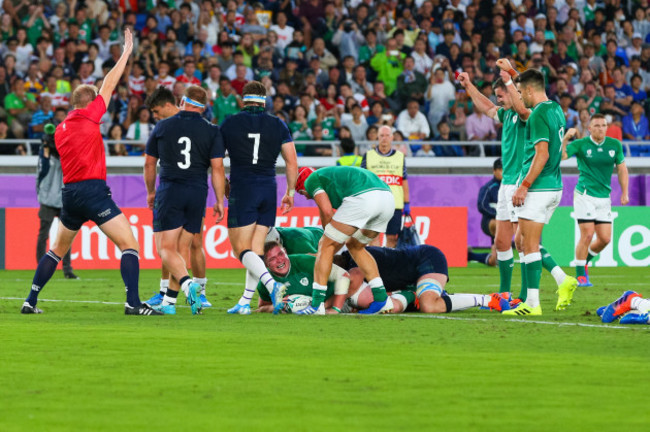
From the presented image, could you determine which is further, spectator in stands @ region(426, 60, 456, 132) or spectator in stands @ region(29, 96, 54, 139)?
spectator in stands @ region(426, 60, 456, 132)

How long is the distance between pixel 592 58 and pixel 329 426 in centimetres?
2557

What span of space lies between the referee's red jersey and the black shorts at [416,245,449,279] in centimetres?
326

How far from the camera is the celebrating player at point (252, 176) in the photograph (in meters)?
11.5

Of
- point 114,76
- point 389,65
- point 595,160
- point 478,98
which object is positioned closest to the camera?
point 114,76

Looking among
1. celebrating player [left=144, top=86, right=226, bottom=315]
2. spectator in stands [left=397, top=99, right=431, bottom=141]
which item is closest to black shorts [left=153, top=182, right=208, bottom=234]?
celebrating player [left=144, top=86, right=226, bottom=315]

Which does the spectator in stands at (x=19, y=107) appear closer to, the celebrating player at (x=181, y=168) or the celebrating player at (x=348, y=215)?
the celebrating player at (x=181, y=168)

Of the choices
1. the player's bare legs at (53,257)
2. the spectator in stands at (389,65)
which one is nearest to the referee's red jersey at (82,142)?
the player's bare legs at (53,257)

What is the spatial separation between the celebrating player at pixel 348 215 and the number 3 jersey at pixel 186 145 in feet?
3.39

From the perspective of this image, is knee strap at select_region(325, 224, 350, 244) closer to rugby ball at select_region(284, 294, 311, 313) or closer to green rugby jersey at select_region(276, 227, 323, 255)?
rugby ball at select_region(284, 294, 311, 313)

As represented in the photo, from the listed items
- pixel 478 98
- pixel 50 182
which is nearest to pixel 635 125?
pixel 50 182

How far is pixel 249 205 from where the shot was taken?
11539 millimetres

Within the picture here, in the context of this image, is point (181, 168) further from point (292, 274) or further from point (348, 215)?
point (348, 215)

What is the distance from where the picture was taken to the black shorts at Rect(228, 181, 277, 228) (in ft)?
37.9

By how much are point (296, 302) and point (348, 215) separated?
101cm
